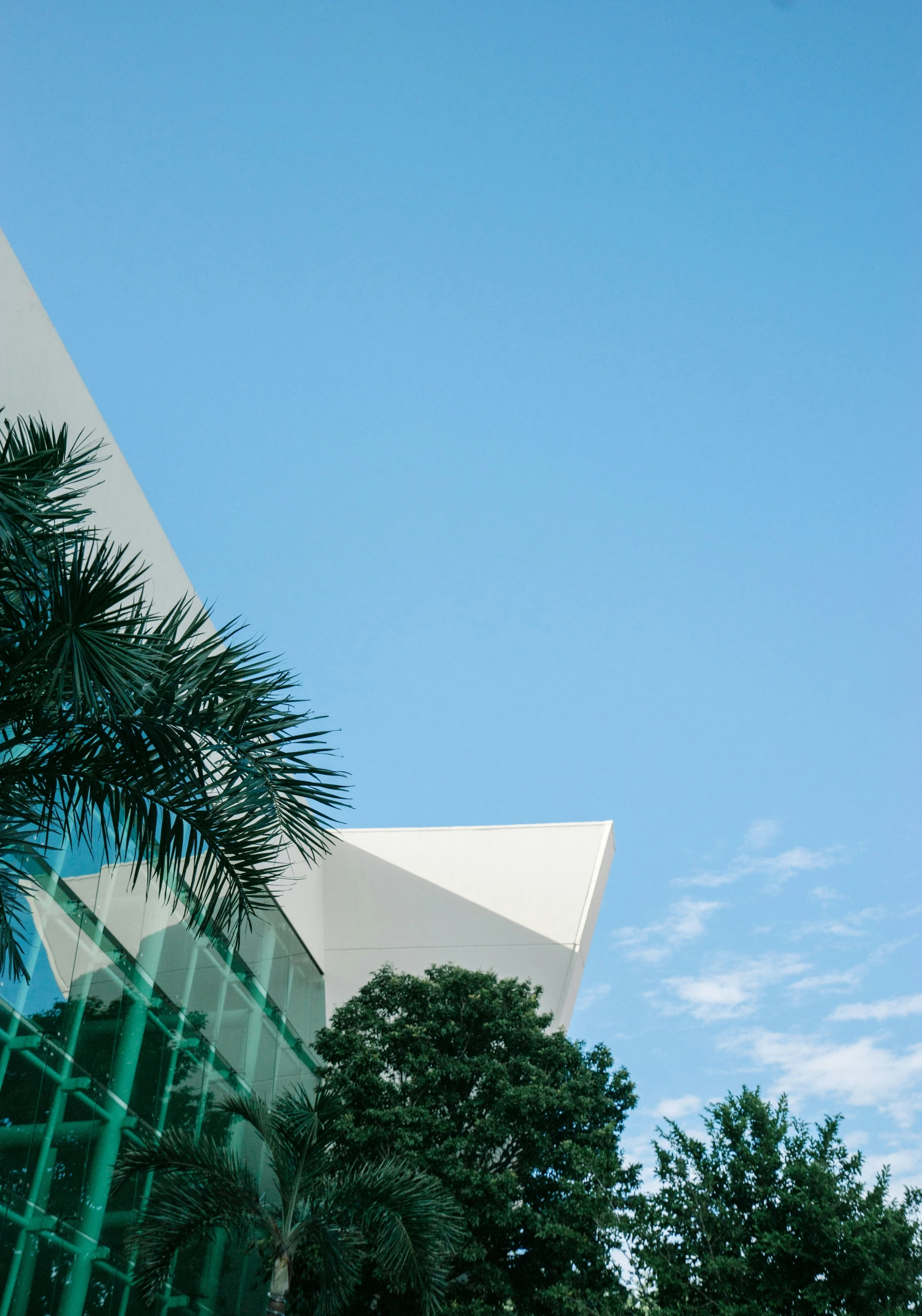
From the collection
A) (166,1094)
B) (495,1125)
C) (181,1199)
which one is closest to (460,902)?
(495,1125)

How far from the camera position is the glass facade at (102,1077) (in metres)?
9.04

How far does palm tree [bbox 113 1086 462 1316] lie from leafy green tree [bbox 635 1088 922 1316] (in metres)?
2.67

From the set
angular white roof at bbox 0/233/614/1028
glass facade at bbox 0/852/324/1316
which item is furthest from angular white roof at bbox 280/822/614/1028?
glass facade at bbox 0/852/324/1316

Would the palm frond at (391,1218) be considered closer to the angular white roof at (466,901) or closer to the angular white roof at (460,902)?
the angular white roof at (460,902)

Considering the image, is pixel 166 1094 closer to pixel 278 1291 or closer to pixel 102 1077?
pixel 102 1077

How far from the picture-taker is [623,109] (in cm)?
1306

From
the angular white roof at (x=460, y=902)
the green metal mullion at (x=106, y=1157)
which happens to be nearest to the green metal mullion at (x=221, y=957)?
the green metal mullion at (x=106, y=1157)

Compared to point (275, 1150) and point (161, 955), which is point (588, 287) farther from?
point (275, 1150)

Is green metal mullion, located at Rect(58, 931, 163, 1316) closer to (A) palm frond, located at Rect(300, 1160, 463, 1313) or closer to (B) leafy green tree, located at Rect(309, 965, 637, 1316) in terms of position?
(A) palm frond, located at Rect(300, 1160, 463, 1313)

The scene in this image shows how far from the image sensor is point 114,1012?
36.3 feet

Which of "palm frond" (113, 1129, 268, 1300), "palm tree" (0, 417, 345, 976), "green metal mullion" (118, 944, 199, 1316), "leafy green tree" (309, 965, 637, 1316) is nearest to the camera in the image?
"palm tree" (0, 417, 345, 976)

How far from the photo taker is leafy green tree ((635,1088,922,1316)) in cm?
1132

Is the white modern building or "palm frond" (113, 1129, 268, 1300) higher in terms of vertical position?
the white modern building

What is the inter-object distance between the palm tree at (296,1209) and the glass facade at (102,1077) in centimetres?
42
